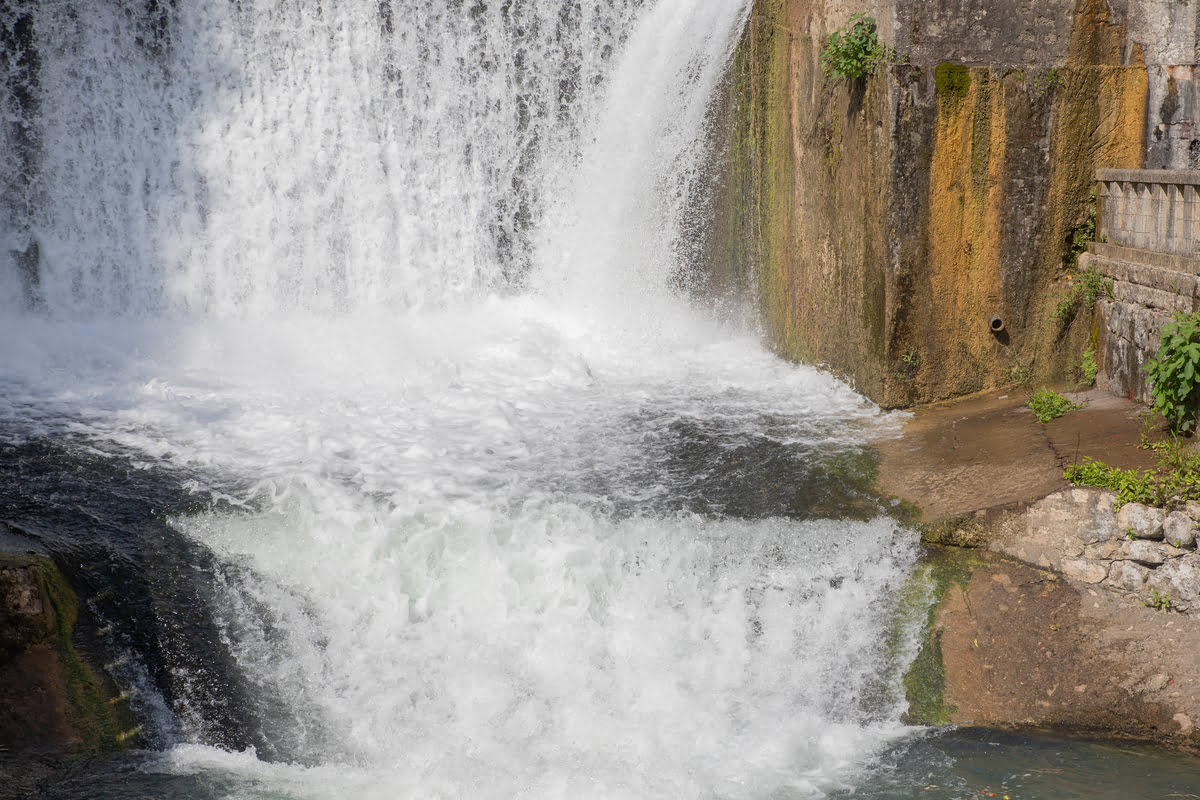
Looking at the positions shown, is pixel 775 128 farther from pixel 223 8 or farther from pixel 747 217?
pixel 223 8

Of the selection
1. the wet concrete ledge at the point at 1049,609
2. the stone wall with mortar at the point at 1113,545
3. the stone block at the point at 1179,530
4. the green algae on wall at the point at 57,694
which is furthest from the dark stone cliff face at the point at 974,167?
the green algae on wall at the point at 57,694

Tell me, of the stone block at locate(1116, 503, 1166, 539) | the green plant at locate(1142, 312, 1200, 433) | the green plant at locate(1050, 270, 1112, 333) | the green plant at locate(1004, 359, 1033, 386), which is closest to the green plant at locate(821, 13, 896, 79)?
the green plant at locate(1050, 270, 1112, 333)

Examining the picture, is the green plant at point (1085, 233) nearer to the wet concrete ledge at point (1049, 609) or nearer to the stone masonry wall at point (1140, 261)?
the stone masonry wall at point (1140, 261)

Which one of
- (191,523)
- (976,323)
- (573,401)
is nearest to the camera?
(191,523)

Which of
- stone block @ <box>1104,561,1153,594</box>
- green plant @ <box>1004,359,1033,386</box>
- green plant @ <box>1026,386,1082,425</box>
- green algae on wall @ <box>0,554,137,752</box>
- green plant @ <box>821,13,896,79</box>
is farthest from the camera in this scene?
green plant @ <box>1004,359,1033,386</box>

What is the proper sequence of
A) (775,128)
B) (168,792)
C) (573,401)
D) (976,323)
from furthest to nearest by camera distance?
(775,128) → (573,401) → (976,323) → (168,792)

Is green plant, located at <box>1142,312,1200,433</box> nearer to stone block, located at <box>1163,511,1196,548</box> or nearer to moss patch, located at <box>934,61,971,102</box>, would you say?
stone block, located at <box>1163,511,1196,548</box>

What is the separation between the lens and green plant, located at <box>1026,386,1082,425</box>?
6.89 meters

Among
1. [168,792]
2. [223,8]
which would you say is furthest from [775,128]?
[168,792]

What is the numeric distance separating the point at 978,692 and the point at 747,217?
5.33 meters

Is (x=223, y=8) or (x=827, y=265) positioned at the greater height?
(x=223, y=8)

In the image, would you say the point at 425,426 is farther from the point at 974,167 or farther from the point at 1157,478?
the point at 1157,478

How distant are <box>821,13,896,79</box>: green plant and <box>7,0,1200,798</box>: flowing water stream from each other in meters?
1.80

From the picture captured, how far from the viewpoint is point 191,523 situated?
19.0ft
